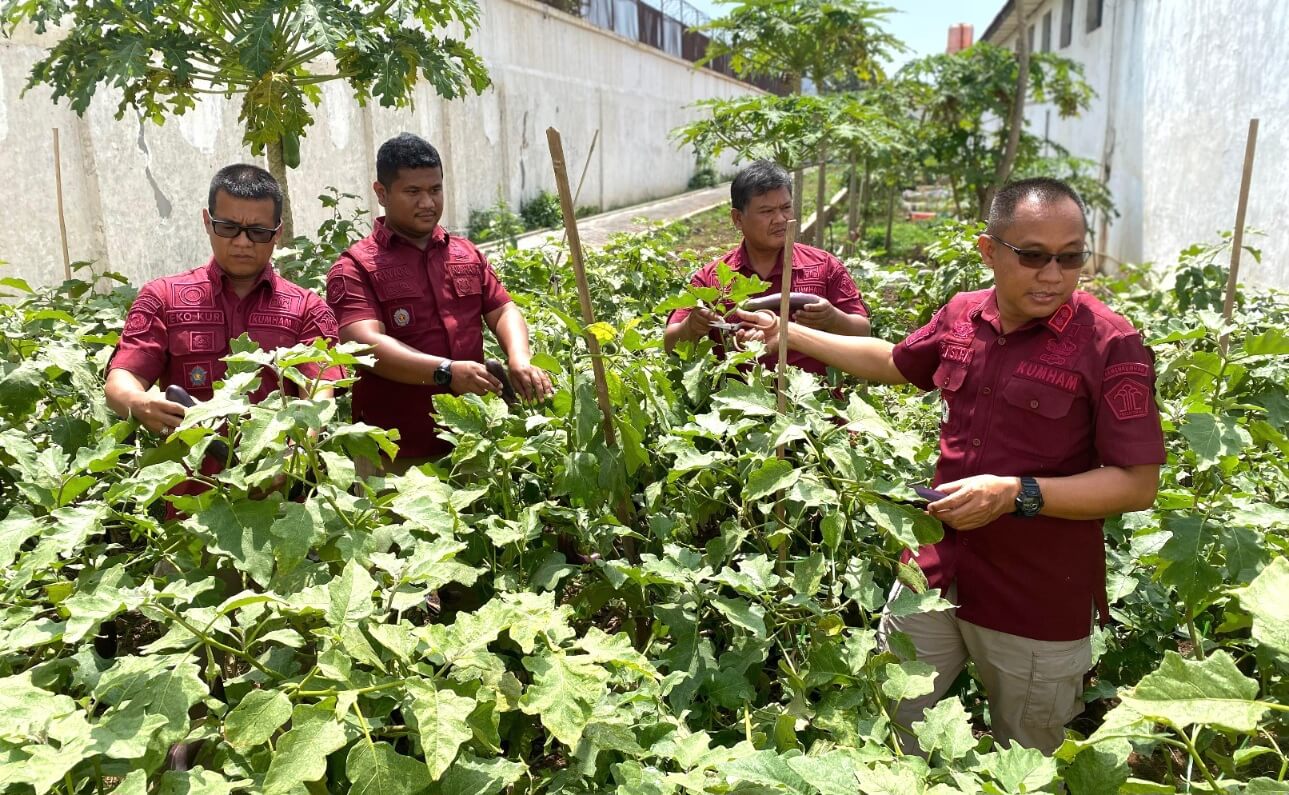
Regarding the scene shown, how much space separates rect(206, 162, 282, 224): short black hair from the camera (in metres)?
2.48

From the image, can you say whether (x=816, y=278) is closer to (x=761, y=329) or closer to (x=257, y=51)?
(x=761, y=329)

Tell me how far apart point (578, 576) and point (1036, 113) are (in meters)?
17.4

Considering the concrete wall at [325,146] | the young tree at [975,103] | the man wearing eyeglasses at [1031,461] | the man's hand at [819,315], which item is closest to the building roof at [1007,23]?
the young tree at [975,103]

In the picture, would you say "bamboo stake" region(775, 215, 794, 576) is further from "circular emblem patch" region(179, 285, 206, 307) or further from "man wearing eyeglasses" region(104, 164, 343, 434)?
"circular emblem patch" region(179, 285, 206, 307)

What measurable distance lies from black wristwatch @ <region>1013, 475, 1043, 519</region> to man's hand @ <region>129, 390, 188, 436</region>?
5.70ft

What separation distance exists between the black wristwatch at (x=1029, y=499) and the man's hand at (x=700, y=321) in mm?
842

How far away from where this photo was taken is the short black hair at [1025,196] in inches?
74.9

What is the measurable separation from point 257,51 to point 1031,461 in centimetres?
315

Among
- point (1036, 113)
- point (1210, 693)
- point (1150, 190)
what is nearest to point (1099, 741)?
point (1210, 693)

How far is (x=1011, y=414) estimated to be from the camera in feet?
6.58

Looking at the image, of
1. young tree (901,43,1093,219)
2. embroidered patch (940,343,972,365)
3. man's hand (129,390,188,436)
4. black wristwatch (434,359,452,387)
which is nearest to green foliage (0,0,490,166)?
black wristwatch (434,359,452,387)

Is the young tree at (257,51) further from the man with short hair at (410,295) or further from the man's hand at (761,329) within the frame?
the man's hand at (761,329)

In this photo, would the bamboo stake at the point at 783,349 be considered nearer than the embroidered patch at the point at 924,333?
Yes

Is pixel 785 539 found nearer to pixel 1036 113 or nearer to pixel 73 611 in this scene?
pixel 73 611
